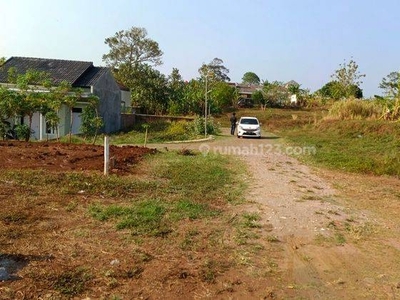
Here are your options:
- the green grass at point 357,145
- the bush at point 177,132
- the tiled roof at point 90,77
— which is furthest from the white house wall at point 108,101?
the green grass at point 357,145

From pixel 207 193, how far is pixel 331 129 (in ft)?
63.5

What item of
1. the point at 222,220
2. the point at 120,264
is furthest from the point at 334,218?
the point at 120,264

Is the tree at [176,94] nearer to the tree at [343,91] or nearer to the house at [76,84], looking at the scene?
the house at [76,84]

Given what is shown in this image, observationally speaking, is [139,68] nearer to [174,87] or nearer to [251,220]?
[174,87]

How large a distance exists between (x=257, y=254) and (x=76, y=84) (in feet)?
76.0

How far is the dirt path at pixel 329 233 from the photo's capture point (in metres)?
4.32

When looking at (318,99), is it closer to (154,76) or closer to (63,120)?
(154,76)

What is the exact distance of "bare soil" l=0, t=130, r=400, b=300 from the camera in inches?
160

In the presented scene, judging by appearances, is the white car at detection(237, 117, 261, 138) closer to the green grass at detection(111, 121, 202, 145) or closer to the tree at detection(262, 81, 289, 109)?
the green grass at detection(111, 121, 202, 145)

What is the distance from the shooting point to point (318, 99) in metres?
58.8

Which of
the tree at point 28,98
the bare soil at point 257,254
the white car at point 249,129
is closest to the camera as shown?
the bare soil at point 257,254

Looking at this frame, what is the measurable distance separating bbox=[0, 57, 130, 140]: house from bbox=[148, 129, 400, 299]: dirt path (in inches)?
686

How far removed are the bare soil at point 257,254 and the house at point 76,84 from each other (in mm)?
18142

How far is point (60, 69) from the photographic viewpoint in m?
27.4
